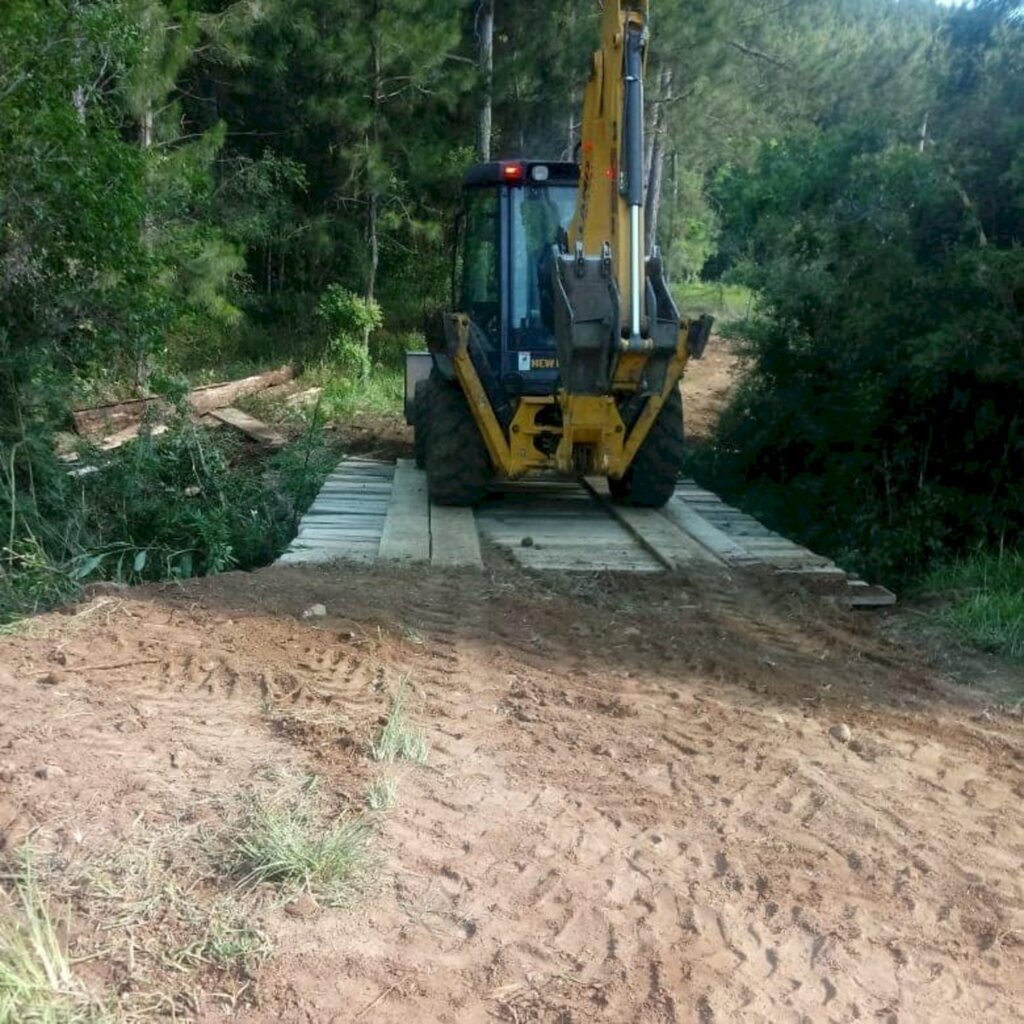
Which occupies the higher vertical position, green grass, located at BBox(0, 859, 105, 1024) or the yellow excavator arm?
the yellow excavator arm

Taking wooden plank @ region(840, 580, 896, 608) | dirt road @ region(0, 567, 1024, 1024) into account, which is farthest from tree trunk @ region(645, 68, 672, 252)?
dirt road @ region(0, 567, 1024, 1024)

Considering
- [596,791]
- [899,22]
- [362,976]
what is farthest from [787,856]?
[899,22]

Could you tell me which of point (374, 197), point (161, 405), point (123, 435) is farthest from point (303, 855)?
point (374, 197)

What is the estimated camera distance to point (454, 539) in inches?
333

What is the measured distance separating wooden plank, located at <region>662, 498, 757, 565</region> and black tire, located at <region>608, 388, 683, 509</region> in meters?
0.20

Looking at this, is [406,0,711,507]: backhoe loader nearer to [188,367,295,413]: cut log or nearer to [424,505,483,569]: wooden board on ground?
[424,505,483,569]: wooden board on ground

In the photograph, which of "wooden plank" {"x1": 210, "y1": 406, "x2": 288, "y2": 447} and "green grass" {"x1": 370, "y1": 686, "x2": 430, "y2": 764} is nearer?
"green grass" {"x1": 370, "y1": 686, "x2": 430, "y2": 764}

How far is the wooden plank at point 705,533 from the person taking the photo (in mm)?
8234

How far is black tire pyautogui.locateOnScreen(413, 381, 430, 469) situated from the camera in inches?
403

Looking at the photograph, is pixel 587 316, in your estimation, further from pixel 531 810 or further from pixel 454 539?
pixel 531 810

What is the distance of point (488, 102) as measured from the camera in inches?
817

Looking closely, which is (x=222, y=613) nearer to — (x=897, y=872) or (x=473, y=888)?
(x=473, y=888)

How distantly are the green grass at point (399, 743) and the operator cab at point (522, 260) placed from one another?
196 inches

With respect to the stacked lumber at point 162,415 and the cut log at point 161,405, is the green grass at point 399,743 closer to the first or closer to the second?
the stacked lumber at point 162,415
